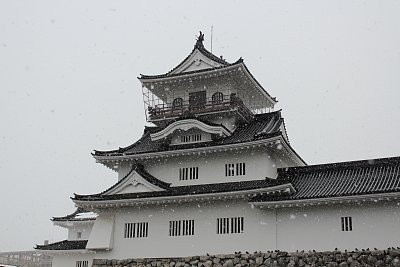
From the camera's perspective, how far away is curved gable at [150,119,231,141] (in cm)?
2819

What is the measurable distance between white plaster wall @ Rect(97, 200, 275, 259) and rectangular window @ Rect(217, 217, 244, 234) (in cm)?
18

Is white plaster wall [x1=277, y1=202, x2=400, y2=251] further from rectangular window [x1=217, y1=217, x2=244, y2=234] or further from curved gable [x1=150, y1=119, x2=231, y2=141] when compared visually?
curved gable [x1=150, y1=119, x2=231, y2=141]

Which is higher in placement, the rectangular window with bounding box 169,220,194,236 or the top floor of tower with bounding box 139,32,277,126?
the top floor of tower with bounding box 139,32,277,126

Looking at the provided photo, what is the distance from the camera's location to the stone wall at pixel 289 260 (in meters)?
18.2

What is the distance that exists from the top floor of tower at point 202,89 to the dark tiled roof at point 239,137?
951 mm

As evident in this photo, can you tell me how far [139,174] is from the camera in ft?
91.6

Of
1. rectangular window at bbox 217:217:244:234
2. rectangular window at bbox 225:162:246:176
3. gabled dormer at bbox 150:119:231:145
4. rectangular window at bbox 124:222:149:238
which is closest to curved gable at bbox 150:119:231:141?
gabled dormer at bbox 150:119:231:145

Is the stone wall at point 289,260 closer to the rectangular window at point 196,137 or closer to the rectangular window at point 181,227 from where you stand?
the rectangular window at point 181,227

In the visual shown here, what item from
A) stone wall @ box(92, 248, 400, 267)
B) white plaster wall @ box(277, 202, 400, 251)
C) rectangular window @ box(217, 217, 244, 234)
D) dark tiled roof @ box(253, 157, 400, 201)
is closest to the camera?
stone wall @ box(92, 248, 400, 267)

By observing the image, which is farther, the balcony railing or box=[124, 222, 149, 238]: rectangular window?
the balcony railing

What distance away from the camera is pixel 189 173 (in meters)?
28.6

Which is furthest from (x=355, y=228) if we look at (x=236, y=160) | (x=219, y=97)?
(x=219, y=97)

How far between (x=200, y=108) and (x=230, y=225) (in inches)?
300

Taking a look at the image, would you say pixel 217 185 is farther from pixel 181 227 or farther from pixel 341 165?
pixel 341 165
